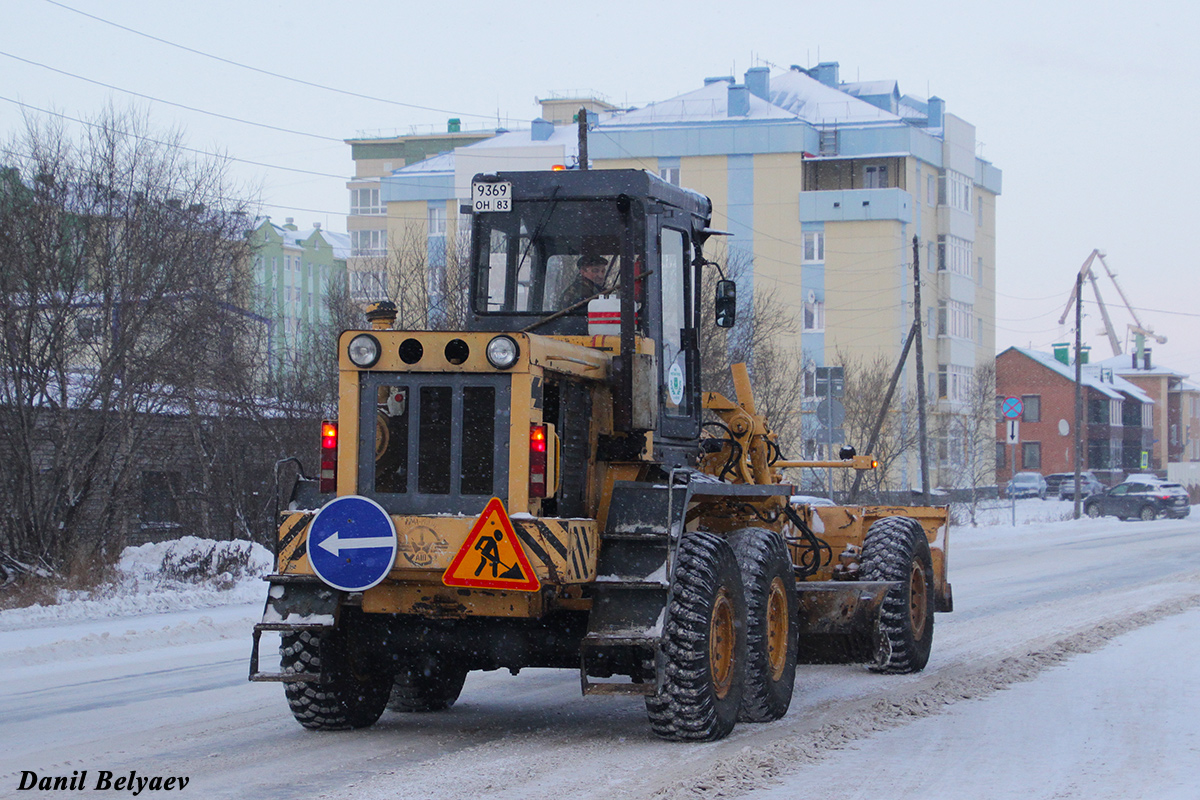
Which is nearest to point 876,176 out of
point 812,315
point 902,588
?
point 812,315

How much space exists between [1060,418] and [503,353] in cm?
8516

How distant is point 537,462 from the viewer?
7.52 meters

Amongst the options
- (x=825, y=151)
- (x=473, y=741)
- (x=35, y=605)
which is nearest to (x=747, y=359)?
(x=35, y=605)

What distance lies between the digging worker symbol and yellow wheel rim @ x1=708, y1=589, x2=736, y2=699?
130 cm

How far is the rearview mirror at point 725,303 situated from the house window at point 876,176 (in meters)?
54.1

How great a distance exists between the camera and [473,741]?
8.10 metres

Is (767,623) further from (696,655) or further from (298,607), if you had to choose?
(298,607)

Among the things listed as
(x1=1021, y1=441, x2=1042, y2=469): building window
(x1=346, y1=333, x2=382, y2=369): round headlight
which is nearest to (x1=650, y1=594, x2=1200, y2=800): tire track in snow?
(x1=346, y1=333, x2=382, y2=369): round headlight

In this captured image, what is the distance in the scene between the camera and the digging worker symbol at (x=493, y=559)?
287 inches

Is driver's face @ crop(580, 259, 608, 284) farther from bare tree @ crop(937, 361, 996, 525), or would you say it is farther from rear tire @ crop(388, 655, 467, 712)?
bare tree @ crop(937, 361, 996, 525)

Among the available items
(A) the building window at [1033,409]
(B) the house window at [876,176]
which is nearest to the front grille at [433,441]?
(B) the house window at [876,176]

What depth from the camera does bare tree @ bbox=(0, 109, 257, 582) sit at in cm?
1703

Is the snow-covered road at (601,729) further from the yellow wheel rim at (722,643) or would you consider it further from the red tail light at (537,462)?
the red tail light at (537,462)

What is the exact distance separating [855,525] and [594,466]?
14.4ft
